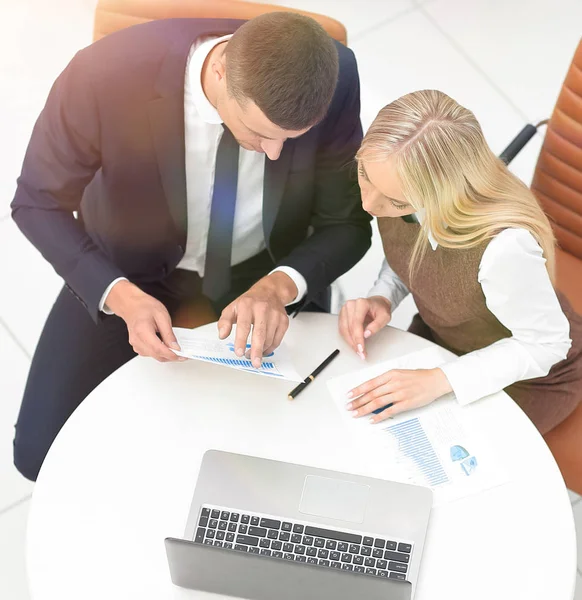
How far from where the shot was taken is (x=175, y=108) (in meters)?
1.79

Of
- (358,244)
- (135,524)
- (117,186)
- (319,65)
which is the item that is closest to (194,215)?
(117,186)

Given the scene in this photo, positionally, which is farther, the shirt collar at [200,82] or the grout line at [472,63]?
the grout line at [472,63]

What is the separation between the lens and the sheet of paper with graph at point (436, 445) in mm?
1642

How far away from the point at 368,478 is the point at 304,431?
0.16m

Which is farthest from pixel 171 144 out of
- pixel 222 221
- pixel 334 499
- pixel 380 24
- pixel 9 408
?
pixel 380 24

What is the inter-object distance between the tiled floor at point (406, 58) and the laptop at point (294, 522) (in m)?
1.26

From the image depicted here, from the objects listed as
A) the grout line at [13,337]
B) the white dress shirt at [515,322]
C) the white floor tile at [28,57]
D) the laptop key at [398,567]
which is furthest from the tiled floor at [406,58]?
the laptop key at [398,567]

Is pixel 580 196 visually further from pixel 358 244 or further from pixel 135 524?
pixel 135 524

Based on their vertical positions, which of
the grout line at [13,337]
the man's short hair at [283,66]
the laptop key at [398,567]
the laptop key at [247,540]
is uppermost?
the man's short hair at [283,66]

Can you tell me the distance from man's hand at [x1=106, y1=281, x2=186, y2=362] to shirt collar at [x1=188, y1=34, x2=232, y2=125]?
397mm

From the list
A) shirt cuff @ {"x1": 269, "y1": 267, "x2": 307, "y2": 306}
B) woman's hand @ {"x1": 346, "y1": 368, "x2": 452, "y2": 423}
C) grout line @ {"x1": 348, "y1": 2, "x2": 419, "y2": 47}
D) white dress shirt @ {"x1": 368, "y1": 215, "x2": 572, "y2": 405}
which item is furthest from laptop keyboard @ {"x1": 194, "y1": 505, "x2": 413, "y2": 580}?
grout line @ {"x1": 348, "y1": 2, "x2": 419, "y2": 47}

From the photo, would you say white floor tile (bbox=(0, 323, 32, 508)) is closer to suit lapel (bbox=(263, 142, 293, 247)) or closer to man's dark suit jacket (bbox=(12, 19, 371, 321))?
man's dark suit jacket (bbox=(12, 19, 371, 321))

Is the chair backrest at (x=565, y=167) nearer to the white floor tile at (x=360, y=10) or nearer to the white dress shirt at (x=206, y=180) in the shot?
the white dress shirt at (x=206, y=180)

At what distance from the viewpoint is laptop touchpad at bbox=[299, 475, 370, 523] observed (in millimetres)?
1597
